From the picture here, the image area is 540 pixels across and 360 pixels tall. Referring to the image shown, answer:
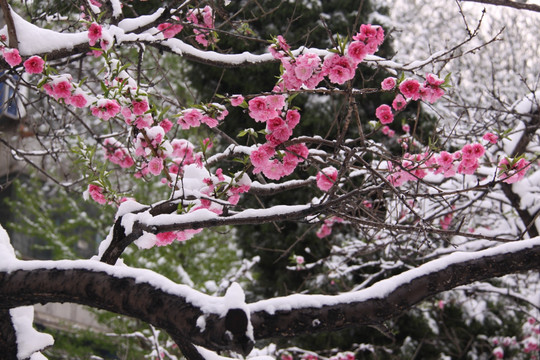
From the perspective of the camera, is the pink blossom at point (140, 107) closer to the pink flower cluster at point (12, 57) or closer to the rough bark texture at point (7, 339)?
the pink flower cluster at point (12, 57)

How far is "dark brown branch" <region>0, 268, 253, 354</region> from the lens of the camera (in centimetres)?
150

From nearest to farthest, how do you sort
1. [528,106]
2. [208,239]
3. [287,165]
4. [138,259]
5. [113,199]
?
[287,165] < [113,199] < [528,106] < [138,259] < [208,239]

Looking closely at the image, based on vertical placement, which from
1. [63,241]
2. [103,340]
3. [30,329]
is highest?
[30,329]

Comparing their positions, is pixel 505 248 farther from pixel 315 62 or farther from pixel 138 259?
pixel 138 259

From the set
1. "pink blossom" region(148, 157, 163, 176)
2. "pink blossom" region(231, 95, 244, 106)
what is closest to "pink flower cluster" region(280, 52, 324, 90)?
"pink blossom" region(231, 95, 244, 106)

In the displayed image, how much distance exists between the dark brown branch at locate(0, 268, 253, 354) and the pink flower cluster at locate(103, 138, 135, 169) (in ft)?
6.40

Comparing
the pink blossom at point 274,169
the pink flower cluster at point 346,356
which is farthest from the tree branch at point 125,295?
the pink flower cluster at point 346,356

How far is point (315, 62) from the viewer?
2250 mm

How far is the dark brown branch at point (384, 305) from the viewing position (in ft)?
5.16

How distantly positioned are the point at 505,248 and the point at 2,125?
32.1 feet

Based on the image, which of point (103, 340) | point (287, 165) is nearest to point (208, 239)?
point (103, 340)

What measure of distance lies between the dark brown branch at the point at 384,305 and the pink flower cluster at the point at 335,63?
0.96m

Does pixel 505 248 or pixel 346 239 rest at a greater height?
pixel 505 248

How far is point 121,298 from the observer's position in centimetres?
170
